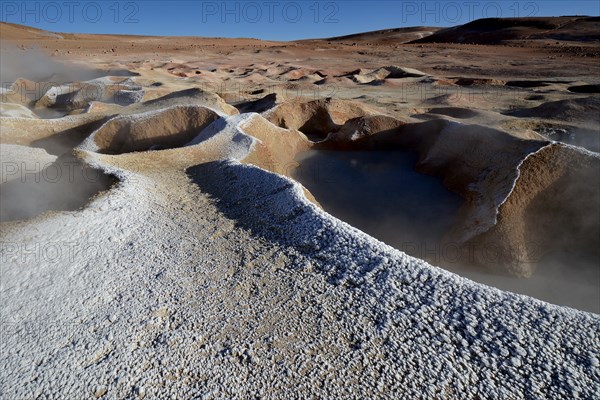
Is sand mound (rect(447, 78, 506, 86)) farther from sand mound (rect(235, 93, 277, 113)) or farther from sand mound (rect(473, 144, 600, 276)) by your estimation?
sand mound (rect(473, 144, 600, 276))

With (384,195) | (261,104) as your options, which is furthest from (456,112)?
(261,104)

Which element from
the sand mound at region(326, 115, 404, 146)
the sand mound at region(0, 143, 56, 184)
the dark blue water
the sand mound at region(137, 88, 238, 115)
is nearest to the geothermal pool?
the dark blue water

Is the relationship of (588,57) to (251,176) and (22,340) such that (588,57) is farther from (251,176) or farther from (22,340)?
(22,340)

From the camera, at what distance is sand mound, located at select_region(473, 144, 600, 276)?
678cm

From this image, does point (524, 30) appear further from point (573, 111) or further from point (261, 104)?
point (261, 104)

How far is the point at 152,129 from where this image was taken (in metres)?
11.2

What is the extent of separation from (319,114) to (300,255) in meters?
10.1

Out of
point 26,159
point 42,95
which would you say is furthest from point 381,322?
point 42,95

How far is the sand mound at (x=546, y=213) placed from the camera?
6.78 metres

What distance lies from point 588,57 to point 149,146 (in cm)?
3435

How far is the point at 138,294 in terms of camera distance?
4.07m

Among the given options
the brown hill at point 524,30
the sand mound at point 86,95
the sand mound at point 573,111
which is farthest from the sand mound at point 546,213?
the brown hill at point 524,30

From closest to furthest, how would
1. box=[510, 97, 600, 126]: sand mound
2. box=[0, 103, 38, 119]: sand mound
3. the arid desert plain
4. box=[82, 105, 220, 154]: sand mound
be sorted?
the arid desert plain → box=[82, 105, 220, 154]: sand mound → box=[510, 97, 600, 126]: sand mound → box=[0, 103, 38, 119]: sand mound

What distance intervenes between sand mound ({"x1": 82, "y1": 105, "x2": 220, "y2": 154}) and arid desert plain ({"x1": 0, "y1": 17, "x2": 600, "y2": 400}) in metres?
0.06
